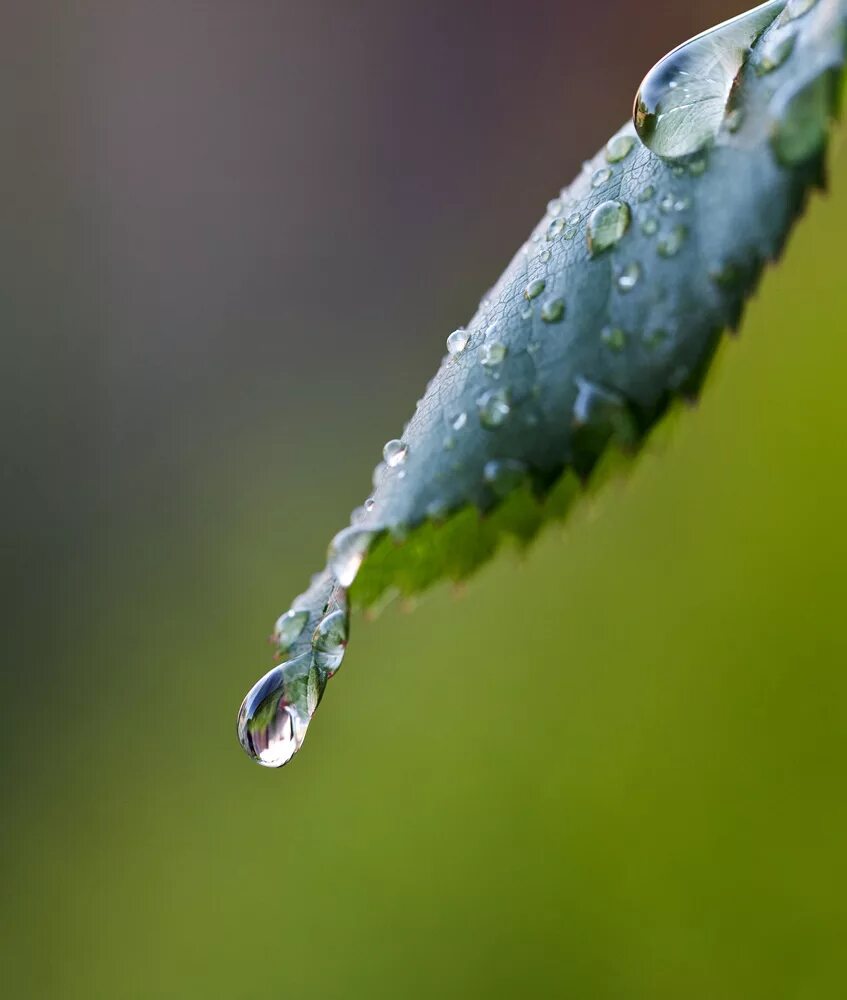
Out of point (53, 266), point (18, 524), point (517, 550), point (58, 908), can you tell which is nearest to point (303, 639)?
point (517, 550)

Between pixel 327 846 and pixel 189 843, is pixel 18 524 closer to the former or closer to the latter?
pixel 189 843

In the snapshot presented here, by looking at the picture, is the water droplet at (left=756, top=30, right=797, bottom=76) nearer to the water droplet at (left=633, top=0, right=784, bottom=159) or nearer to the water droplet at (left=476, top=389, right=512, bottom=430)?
the water droplet at (left=633, top=0, right=784, bottom=159)

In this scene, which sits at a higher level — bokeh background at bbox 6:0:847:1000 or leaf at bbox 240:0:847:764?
bokeh background at bbox 6:0:847:1000

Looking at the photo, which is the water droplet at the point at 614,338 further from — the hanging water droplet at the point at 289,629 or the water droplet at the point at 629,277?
the hanging water droplet at the point at 289,629

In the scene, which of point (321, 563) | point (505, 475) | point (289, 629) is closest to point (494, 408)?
point (505, 475)

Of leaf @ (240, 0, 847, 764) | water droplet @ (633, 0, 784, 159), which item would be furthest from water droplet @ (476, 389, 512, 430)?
water droplet @ (633, 0, 784, 159)

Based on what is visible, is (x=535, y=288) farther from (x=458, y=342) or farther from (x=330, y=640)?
(x=330, y=640)

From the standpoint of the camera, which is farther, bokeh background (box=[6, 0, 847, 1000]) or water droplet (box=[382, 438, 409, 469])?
bokeh background (box=[6, 0, 847, 1000])
